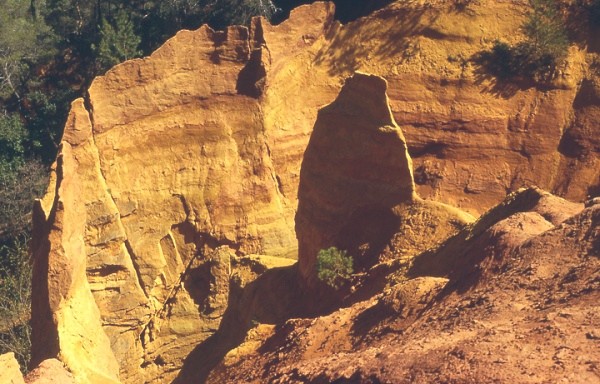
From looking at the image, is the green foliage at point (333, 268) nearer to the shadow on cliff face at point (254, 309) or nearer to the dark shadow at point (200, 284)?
the shadow on cliff face at point (254, 309)

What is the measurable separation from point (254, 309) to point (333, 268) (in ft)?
8.66

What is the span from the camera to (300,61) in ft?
70.5

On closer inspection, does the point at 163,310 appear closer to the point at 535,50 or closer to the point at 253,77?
the point at 253,77

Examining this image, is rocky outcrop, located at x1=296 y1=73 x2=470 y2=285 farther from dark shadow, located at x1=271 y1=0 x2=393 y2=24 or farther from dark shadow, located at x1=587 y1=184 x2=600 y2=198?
dark shadow, located at x1=271 y1=0 x2=393 y2=24

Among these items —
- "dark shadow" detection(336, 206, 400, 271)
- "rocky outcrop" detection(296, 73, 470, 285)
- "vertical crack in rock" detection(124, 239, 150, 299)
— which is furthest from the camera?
"vertical crack in rock" detection(124, 239, 150, 299)

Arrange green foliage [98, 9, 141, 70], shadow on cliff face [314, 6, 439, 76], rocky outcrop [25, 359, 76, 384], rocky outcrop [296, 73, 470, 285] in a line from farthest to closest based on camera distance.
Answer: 1. green foliage [98, 9, 141, 70]
2. shadow on cliff face [314, 6, 439, 76]
3. rocky outcrop [296, 73, 470, 285]
4. rocky outcrop [25, 359, 76, 384]

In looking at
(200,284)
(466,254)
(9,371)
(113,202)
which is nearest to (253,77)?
(113,202)

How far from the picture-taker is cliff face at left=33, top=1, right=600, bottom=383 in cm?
1903

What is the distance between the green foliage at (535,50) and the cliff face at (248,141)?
0.30 m

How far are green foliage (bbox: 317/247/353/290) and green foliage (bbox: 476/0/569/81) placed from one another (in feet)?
24.4

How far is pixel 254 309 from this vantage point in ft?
53.2

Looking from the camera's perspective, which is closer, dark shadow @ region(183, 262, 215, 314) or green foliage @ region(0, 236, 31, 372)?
dark shadow @ region(183, 262, 215, 314)

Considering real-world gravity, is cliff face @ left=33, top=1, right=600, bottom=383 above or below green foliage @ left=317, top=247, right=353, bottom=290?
above

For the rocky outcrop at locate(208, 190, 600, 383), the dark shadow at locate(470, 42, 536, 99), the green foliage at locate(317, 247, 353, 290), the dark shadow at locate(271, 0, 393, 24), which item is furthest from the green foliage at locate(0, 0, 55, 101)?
the rocky outcrop at locate(208, 190, 600, 383)
